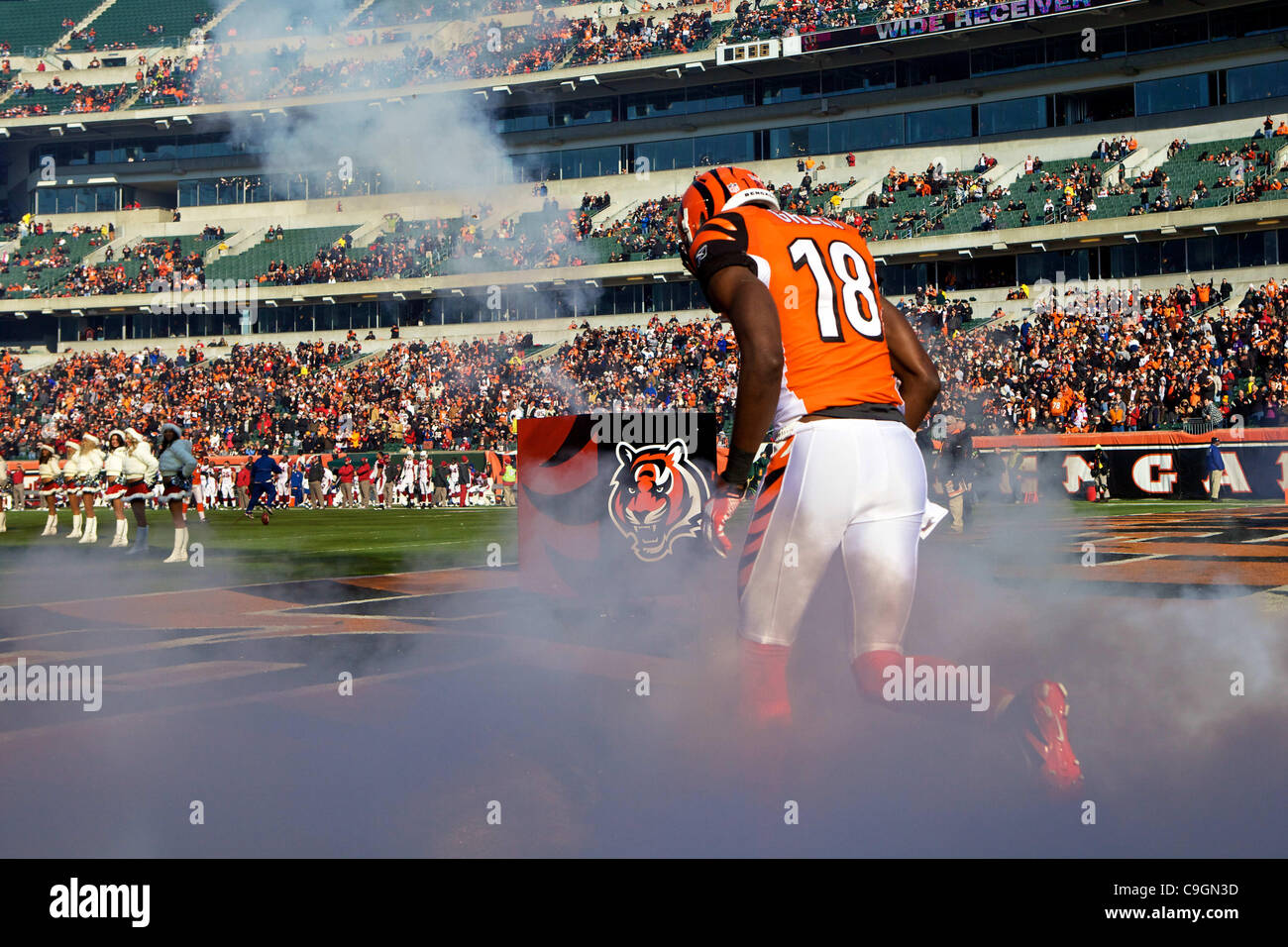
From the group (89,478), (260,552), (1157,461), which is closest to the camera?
(260,552)

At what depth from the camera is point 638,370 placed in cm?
3444

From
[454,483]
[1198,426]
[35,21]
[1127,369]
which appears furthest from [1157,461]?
[35,21]

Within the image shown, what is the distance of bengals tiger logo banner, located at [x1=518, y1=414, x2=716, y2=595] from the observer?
7.48 meters

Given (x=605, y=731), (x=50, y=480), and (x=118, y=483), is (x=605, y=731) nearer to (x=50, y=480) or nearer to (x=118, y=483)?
(x=118, y=483)

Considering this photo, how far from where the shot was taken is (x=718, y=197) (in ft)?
12.8

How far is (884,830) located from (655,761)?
963mm

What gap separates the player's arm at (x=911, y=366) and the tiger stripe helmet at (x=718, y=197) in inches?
21.7

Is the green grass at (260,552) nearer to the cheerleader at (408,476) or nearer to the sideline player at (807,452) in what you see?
the cheerleader at (408,476)

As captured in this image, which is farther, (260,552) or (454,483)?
(454,483)

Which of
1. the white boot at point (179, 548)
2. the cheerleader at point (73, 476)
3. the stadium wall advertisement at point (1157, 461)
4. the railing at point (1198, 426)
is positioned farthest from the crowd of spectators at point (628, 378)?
the white boot at point (179, 548)

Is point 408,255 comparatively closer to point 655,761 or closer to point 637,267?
point 637,267

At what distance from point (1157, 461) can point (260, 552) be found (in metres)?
18.2

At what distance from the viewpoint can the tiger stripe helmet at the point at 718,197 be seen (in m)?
3.87
